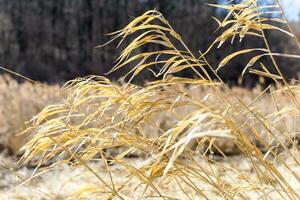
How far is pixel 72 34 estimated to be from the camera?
51.4 feet

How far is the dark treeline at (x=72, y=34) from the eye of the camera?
1522cm

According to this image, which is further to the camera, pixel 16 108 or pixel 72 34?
pixel 72 34

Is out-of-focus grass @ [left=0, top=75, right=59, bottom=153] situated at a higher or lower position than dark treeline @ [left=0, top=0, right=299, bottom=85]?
higher

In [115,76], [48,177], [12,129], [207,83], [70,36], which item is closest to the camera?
[207,83]

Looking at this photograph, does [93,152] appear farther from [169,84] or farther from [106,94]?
[169,84]

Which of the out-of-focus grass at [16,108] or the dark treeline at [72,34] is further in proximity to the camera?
A: the dark treeline at [72,34]

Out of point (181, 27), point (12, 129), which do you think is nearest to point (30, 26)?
point (181, 27)

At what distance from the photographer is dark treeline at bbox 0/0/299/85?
15.2m

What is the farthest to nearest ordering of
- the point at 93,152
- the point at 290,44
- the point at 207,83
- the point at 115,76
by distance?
the point at 290,44 → the point at 115,76 → the point at 93,152 → the point at 207,83

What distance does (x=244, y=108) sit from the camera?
1.80 m

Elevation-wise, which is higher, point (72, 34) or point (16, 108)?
point (16, 108)

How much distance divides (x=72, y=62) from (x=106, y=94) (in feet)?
44.7

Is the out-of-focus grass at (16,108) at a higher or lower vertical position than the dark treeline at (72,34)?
higher

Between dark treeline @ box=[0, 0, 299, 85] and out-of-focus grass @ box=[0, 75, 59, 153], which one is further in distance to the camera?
dark treeline @ box=[0, 0, 299, 85]
